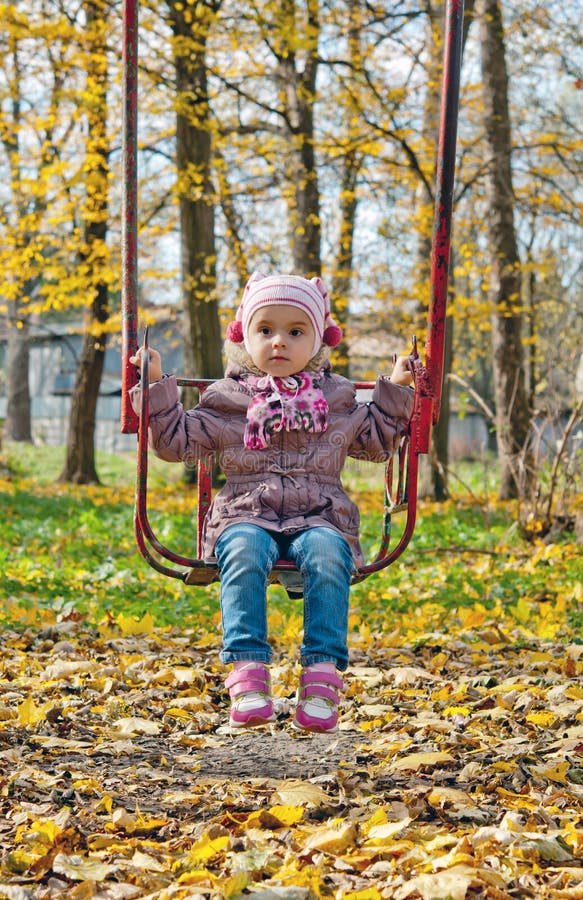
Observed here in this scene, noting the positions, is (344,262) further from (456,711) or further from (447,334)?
(456,711)

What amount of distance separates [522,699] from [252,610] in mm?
1495

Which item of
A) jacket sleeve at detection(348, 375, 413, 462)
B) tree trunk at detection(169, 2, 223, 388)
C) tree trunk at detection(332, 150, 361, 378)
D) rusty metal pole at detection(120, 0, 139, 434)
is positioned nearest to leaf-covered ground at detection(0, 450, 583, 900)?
jacket sleeve at detection(348, 375, 413, 462)

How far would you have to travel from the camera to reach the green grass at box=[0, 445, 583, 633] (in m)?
6.03

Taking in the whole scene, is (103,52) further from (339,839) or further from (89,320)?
(339,839)

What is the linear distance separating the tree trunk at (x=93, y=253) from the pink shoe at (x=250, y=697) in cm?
1013

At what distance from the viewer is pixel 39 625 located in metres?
5.65

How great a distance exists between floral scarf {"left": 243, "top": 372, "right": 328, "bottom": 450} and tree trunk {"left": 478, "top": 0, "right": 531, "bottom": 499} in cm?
828

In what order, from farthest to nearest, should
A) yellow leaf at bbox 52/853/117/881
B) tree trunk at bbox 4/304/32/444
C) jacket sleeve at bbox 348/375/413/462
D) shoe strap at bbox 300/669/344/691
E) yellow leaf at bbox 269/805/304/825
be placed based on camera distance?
tree trunk at bbox 4/304/32/444 → jacket sleeve at bbox 348/375/413/462 → shoe strap at bbox 300/669/344/691 → yellow leaf at bbox 269/805/304/825 → yellow leaf at bbox 52/853/117/881

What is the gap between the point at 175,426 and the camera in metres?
3.50

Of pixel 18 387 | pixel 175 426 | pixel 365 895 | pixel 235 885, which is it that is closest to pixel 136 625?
pixel 175 426

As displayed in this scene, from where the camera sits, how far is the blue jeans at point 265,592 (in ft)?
10.4

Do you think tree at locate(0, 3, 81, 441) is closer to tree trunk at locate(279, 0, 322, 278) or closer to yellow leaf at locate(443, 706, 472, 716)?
tree trunk at locate(279, 0, 322, 278)

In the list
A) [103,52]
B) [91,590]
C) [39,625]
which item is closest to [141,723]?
[39,625]

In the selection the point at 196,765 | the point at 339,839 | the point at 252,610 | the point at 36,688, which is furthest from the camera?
the point at 36,688
